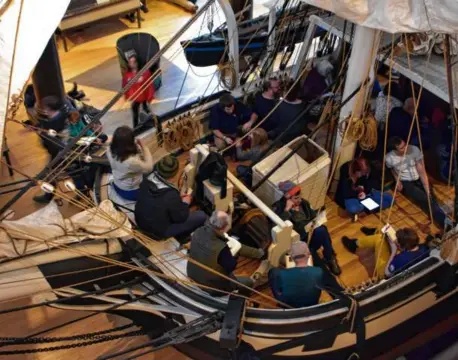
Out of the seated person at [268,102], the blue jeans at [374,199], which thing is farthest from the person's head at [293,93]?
the blue jeans at [374,199]

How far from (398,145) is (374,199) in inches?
18.3

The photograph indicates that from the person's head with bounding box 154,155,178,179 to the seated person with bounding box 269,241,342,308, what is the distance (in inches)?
58.9

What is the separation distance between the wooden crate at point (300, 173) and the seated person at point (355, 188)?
143 mm

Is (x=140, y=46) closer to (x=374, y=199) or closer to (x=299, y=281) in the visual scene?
(x=374, y=199)

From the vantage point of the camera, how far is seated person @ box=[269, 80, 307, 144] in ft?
17.1

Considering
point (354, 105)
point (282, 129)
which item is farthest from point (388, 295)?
point (282, 129)

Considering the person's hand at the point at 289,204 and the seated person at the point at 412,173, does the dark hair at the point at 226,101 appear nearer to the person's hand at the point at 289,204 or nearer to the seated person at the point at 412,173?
the person's hand at the point at 289,204

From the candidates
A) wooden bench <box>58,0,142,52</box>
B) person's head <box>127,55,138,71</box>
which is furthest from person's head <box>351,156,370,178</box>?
wooden bench <box>58,0,142,52</box>

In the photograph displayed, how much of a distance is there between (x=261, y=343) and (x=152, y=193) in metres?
1.15

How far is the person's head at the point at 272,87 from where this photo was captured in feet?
17.4

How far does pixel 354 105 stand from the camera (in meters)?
4.60

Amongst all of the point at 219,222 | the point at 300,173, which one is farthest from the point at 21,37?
the point at 300,173

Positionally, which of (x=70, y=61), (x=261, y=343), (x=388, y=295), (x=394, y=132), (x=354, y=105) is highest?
(x=354, y=105)

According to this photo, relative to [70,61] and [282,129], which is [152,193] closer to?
[282,129]
